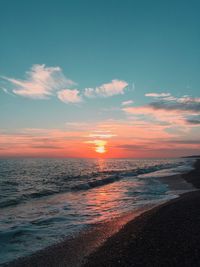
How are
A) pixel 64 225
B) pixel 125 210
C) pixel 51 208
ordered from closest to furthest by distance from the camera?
pixel 64 225 → pixel 125 210 → pixel 51 208

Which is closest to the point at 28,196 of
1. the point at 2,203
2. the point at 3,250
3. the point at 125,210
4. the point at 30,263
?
the point at 2,203

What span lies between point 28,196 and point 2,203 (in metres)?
4.48

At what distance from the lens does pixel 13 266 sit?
346 inches

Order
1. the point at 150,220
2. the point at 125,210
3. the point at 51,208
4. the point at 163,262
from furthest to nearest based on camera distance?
the point at 51,208
the point at 125,210
the point at 150,220
the point at 163,262

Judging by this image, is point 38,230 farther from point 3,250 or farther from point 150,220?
point 150,220

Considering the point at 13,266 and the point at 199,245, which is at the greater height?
the point at 199,245

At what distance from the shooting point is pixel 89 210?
59.0 ft

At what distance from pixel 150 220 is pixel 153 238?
3.00m

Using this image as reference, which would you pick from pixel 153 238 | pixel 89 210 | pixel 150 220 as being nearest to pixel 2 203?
pixel 89 210

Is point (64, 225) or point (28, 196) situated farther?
point (28, 196)

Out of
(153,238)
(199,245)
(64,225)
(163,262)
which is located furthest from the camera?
(64,225)

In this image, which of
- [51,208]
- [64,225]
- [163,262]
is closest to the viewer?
[163,262]

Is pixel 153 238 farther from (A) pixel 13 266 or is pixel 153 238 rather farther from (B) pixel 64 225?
(B) pixel 64 225

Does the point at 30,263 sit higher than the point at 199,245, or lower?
lower
